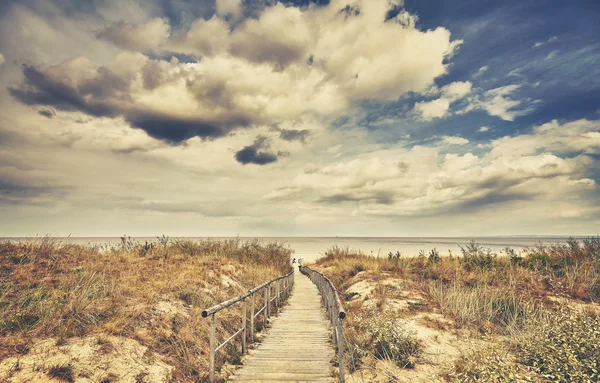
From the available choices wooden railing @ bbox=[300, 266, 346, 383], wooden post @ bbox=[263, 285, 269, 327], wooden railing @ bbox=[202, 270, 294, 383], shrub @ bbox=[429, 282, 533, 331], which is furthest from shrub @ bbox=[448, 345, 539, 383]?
wooden post @ bbox=[263, 285, 269, 327]

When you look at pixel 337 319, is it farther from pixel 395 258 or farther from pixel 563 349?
pixel 395 258

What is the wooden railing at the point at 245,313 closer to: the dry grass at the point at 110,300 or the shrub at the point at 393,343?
the dry grass at the point at 110,300

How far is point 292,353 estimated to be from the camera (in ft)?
26.8

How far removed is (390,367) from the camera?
286 inches

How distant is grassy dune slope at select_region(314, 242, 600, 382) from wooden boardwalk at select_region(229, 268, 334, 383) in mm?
818

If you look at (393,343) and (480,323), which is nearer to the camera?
(393,343)

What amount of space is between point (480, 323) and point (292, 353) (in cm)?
531

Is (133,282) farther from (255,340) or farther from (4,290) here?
(255,340)

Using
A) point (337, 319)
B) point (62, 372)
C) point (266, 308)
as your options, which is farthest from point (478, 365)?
point (62, 372)

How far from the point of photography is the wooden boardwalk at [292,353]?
261 inches

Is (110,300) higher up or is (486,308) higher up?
(110,300)

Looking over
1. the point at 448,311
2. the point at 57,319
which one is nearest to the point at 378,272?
the point at 448,311

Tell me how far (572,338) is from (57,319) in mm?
10039

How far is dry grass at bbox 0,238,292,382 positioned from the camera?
6148mm
